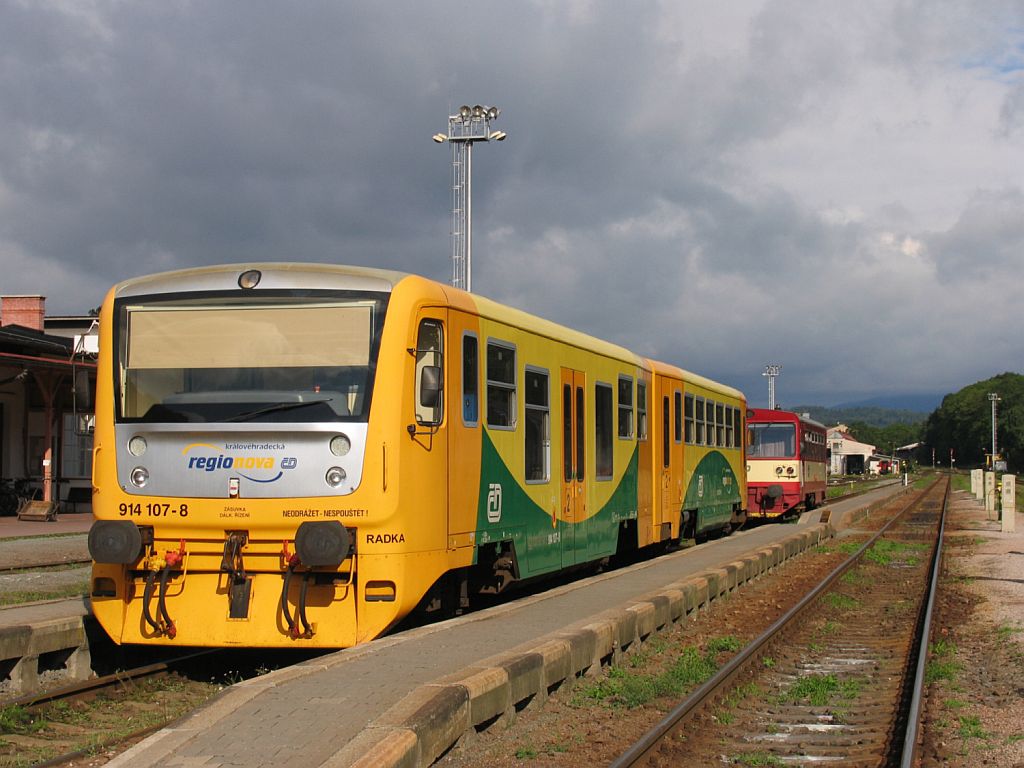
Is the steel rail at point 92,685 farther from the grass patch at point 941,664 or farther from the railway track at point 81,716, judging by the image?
the grass patch at point 941,664

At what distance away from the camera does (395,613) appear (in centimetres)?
905

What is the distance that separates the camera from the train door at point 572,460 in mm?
13227

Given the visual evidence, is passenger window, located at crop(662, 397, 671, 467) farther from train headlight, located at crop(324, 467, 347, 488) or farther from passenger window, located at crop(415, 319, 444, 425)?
train headlight, located at crop(324, 467, 347, 488)

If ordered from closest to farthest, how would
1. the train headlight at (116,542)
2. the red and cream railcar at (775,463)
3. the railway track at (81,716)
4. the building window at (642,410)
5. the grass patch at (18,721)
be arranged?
the railway track at (81,716), the grass patch at (18,721), the train headlight at (116,542), the building window at (642,410), the red and cream railcar at (775,463)

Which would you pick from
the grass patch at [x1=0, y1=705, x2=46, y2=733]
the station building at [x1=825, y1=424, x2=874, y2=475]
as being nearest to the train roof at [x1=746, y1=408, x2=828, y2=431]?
the grass patch at [x1=0, y1=705, x2=46, y2=733]

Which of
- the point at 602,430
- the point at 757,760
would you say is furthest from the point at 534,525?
the point at 757,760

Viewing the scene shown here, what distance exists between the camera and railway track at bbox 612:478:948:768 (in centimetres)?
752

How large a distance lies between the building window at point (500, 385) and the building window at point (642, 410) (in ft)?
17.2

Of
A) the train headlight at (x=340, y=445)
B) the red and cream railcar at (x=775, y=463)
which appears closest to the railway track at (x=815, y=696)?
the train headlight at (x=340, y=445)

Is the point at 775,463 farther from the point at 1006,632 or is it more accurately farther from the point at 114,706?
the point at 114,706

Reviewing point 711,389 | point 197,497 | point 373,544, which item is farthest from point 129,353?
point 711,389

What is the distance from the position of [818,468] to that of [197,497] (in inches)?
1224

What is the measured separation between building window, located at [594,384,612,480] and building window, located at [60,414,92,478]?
72.2ft

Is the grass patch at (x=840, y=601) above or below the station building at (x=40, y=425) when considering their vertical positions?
below
